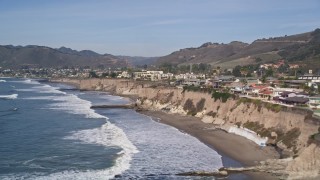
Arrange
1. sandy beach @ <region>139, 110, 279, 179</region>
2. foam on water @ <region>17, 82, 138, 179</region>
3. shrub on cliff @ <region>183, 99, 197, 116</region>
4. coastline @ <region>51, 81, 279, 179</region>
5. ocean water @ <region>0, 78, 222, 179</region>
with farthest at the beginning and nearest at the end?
shrub on cliff @ <region>183, 99, 197, 116</region> → sandy beach @ <region>139, 110, 279, 179</region> → coastline @ <region>51, 81, 279, 179</region> → ocean water @ <region>0, 78, 222, 179</region> → foam on water @ <region>17, 82, 138, 179</region>

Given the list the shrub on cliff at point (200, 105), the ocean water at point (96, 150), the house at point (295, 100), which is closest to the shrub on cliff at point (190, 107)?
the shrub on cliff at point (200, 105)

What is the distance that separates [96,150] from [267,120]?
1601cm

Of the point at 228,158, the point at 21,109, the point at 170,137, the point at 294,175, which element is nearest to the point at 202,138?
the point at 170,137

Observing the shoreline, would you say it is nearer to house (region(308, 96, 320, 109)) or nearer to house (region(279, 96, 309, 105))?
house (region(279, 96, 309, 105))

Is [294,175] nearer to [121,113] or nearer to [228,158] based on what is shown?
[228,158]

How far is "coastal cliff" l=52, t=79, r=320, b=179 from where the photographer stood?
2752 centimetres

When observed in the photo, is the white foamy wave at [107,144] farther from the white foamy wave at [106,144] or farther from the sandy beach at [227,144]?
the sandy beach at [227,144]

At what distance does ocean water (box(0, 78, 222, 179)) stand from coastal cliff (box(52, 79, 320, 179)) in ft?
17.0

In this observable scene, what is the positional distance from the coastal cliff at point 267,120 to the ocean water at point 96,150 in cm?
518

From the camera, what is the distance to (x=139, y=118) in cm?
5872

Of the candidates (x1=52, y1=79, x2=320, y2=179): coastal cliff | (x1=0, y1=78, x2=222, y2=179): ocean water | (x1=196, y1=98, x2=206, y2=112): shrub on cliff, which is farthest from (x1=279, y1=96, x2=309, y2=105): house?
(x1=196, y1=98, x2=206, y2=112): shrub on cliff

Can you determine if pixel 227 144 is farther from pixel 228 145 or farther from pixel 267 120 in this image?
pixel 267 120

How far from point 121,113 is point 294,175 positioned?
1595 inches

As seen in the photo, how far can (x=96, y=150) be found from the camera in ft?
117
